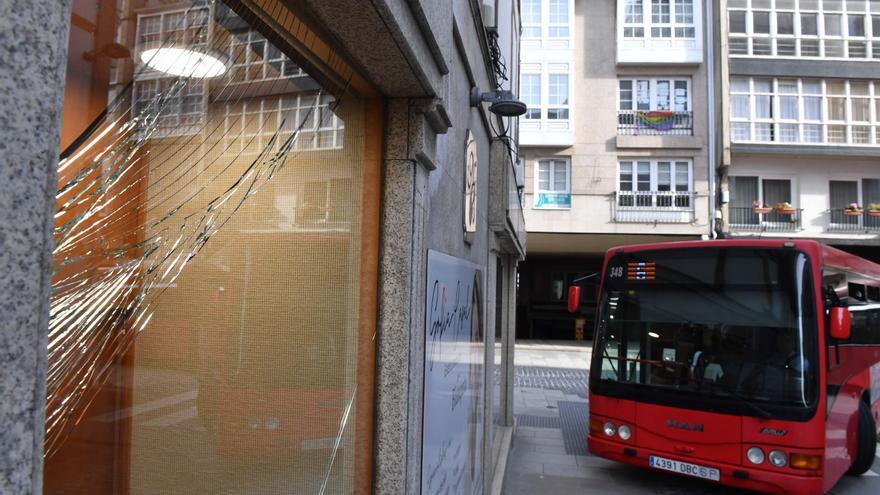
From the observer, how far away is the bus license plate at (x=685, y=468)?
6129 mm

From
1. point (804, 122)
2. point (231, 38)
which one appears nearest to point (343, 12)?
point (231, 38)

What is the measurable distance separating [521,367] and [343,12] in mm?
15788

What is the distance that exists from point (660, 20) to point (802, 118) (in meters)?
6.16

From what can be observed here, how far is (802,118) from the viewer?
22.0 m

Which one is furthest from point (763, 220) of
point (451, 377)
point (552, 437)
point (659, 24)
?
point (451, 377)

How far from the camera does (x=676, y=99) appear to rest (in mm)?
22281

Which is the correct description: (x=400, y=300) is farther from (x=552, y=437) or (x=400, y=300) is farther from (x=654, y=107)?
(x=654, y=107)

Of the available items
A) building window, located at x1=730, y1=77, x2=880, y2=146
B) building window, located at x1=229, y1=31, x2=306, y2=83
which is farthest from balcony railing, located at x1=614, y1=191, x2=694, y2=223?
building window, located at x1=229, y1=31, x2=306, y2=83

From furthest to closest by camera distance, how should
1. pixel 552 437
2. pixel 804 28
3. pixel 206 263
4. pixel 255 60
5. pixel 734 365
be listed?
1. pixel 804 28
2. pixel 552 437
3. pixel 734 365
4. pixel 206 263
5. pixel 255 60

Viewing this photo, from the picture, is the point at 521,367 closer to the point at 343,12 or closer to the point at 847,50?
the point at 343,12

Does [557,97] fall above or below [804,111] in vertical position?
above

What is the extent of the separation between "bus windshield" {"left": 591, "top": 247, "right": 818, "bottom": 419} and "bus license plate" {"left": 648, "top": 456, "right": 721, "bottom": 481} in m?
0.60

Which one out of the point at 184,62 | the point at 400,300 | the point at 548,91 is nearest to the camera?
the point at 184,62

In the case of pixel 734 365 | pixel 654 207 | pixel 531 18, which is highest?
pixel 531 18
